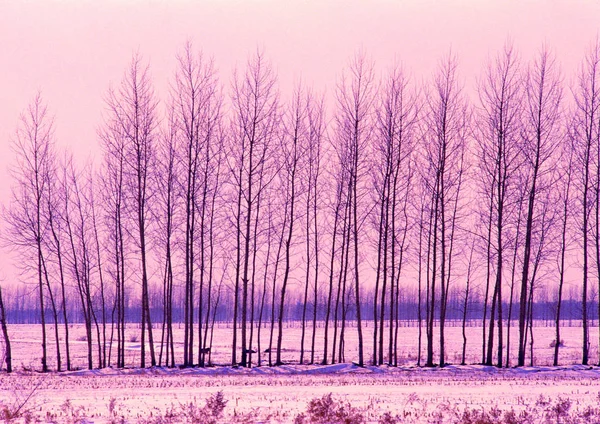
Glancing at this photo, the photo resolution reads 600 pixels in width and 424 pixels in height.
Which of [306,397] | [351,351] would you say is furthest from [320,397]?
[351,351]

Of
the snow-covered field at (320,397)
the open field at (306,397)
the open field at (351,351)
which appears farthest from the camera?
the open field at (351,351)

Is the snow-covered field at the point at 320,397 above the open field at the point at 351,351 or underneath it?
Answer: above

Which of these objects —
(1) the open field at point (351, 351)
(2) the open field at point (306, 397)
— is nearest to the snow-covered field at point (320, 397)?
(2) the open field at point (306, 397)

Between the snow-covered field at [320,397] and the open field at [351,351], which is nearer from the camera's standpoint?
the snow-covered field at [320,397]

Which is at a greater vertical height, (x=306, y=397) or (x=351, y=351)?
(x=306, y=397)

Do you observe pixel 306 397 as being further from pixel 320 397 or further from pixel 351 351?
pixel 351 351

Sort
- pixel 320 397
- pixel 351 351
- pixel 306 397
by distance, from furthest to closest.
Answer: pixel 351 351, pixel 306 397, pixel 320 397

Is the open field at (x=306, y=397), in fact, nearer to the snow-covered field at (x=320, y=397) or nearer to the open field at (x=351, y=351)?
the snow-covered field at (x=320, y=397)

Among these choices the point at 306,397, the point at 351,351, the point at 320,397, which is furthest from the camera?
the point at 351,351

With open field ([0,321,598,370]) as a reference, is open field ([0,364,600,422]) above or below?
above

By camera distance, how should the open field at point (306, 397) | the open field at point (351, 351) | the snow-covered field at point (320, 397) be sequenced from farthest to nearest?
the open field at point (351, 351) < the open field at point (306, 397) < the snow-covered field at point (320, 397)

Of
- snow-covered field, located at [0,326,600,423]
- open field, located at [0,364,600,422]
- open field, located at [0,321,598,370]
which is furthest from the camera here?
open field, located at [0,321,598,370]

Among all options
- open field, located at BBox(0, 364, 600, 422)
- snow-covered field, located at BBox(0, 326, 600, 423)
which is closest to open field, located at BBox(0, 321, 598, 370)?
snow-covered field, located at BBox(0, 326, 600, 423)

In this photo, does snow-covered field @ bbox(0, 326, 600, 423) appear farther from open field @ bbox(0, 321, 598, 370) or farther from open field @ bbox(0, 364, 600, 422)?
open field @ bbox(0, 321, 598, 370)
